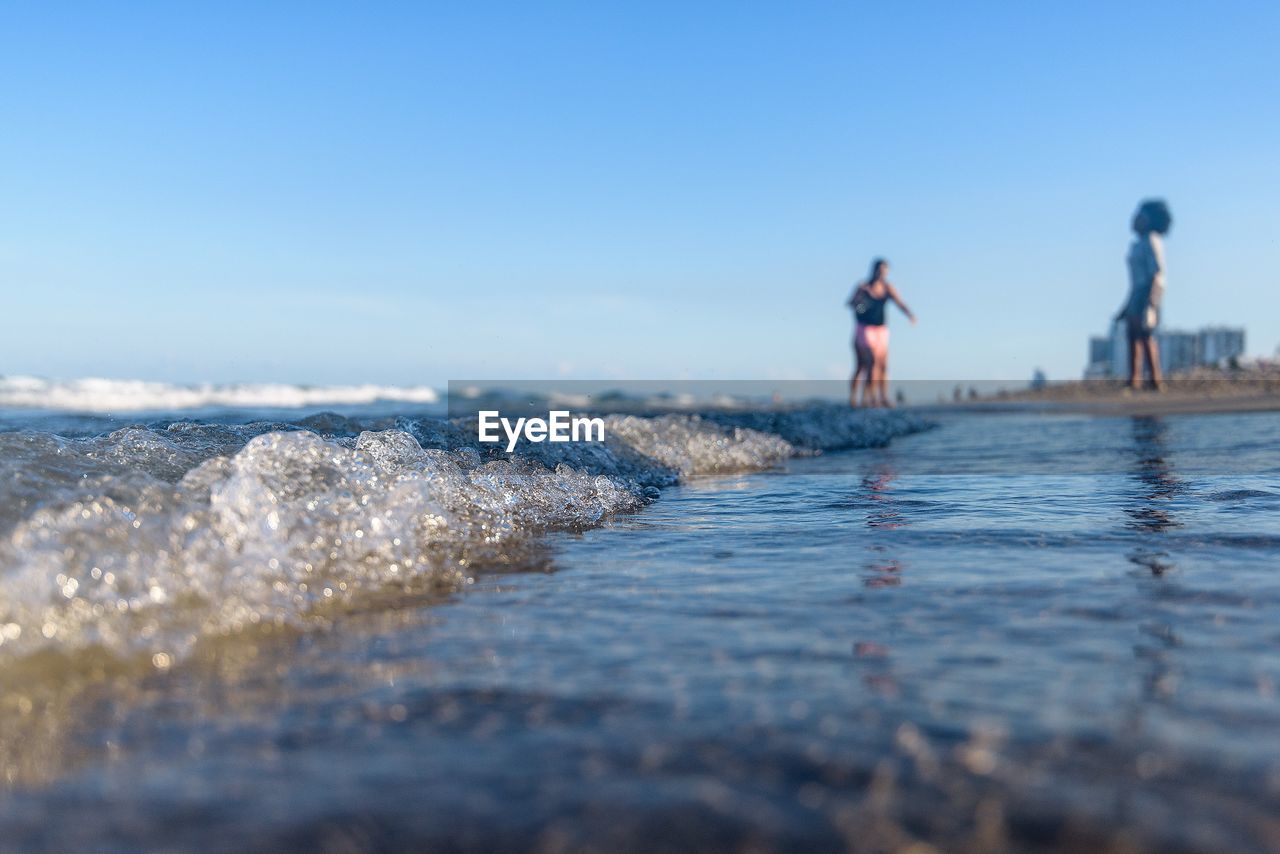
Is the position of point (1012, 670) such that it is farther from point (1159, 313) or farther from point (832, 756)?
point (1159, 313)

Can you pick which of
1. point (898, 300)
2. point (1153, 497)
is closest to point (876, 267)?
point (898, 300)

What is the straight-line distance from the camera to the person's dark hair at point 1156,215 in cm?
1315

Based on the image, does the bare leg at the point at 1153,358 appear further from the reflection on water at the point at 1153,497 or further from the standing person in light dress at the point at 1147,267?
the reflection on water at the point at 1153,497

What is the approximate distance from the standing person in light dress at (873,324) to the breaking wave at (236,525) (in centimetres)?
892

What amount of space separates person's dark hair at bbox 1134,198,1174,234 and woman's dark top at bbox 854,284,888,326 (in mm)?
3723

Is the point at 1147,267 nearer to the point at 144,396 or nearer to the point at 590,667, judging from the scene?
the point at 590,667

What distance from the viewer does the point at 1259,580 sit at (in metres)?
2.50

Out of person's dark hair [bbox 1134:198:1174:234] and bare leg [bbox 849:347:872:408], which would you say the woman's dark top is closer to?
bare leg [bbox 849:347:872:408]

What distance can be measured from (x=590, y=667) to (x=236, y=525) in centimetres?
119

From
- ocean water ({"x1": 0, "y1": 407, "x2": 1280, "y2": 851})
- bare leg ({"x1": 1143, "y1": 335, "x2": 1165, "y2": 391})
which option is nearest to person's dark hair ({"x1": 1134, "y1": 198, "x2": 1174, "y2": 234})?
bare leg ({"x1": 1143, "y1": 335, "x2": 1165, "y2": 391})

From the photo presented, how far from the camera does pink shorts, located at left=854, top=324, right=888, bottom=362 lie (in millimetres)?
13031

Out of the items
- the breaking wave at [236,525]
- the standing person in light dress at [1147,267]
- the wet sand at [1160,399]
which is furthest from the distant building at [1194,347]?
the breaking wave at [236,525]

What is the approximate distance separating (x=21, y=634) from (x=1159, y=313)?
14269 millimetres

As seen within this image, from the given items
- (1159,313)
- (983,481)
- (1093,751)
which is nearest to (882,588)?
(1093,751)
